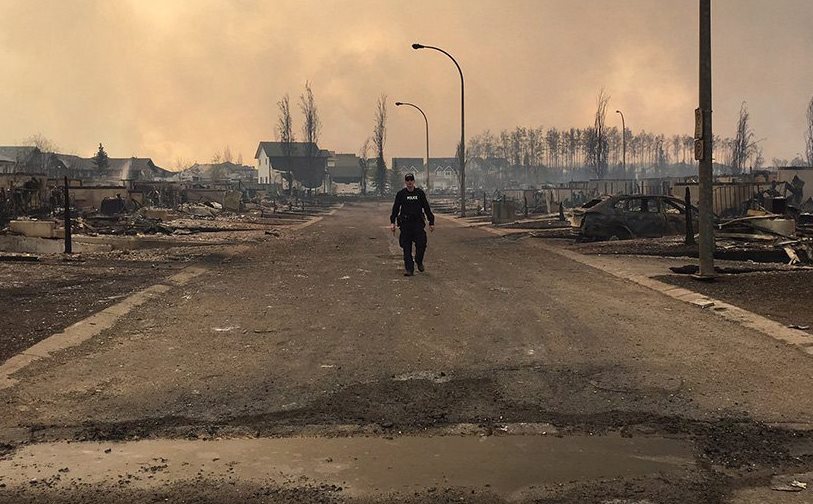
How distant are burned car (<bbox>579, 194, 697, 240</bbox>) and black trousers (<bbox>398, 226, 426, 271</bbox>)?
816 centimetres

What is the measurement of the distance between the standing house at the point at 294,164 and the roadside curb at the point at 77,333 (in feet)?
285

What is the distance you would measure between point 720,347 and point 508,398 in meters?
2.83

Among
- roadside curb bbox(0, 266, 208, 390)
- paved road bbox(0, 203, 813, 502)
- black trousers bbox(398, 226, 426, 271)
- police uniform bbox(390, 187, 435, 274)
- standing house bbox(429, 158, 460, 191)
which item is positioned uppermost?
standing house bbox(429, 158, 460, 191)

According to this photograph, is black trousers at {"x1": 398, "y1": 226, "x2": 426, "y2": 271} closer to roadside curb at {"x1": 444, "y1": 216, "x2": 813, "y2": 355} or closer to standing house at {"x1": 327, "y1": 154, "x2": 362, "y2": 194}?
roadside curb at {"x1": 444, "y1": 216, "x2": 813, "y2": 355}

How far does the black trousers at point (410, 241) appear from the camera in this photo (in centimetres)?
1224

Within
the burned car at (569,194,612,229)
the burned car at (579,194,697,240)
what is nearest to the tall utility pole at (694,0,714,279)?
the burned car at (579,194,697,240)

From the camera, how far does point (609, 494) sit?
348cm

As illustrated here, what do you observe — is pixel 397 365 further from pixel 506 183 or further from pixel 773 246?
pixel 506 183

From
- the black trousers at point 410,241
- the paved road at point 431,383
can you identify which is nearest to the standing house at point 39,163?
the black trousers at point 410,241

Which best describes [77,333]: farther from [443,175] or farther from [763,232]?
[443,175]

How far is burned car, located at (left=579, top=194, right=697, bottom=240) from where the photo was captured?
19.0m

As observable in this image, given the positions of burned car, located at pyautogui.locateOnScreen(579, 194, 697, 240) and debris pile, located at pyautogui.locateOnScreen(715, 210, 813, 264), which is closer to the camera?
debris pile, located at pyautogui.locateOnScreen(715, 210, 813, 264)

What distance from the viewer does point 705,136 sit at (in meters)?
10.9

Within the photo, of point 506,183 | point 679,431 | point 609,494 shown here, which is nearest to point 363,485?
point 609,494
